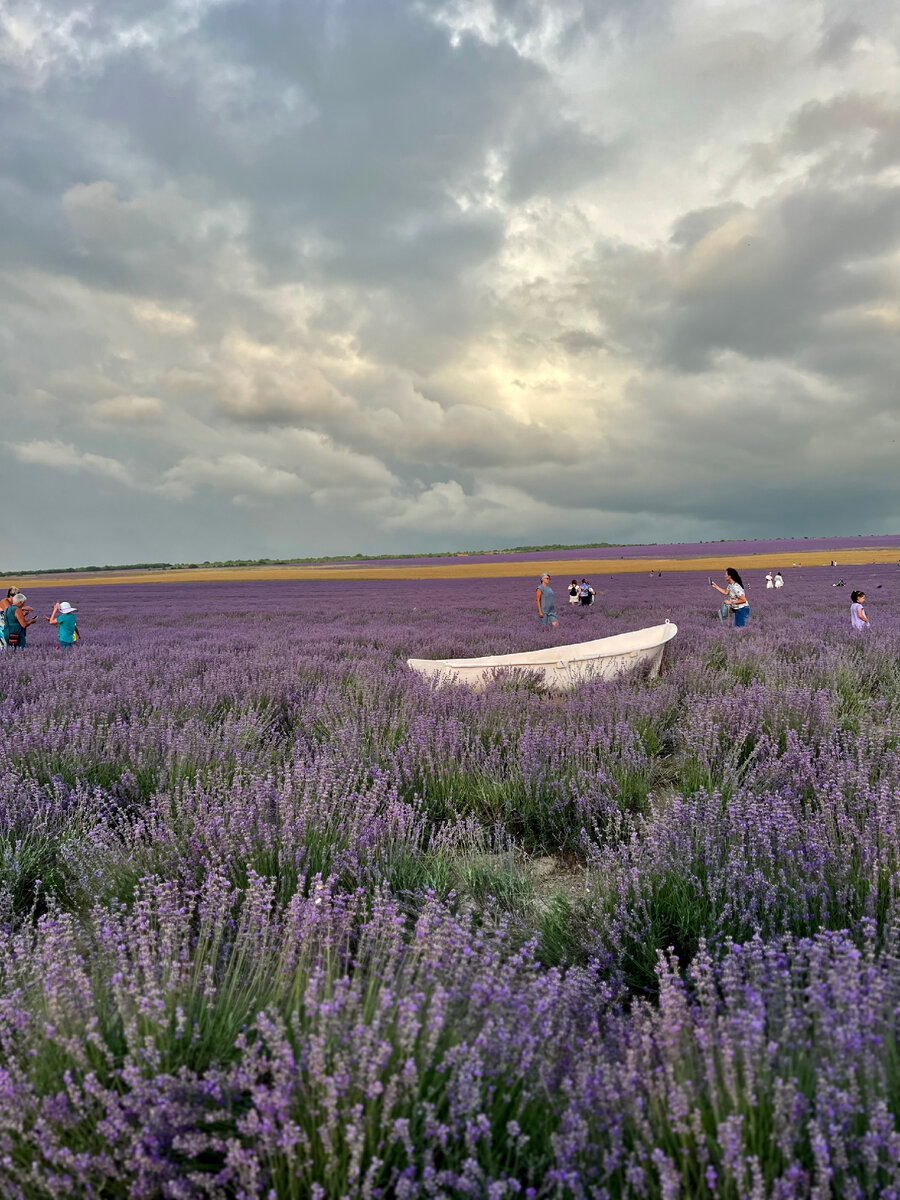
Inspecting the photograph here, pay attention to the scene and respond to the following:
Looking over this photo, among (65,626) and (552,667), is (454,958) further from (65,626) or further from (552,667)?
(65,626)

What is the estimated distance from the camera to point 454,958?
1.46m

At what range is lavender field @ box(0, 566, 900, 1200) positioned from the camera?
1045 mm

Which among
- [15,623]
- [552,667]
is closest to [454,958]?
[552,667]

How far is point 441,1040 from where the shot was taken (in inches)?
49.5

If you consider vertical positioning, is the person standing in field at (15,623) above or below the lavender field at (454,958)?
above

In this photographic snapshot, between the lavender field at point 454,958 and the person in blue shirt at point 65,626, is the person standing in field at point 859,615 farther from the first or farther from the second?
the person in blue shirt at point 65,626

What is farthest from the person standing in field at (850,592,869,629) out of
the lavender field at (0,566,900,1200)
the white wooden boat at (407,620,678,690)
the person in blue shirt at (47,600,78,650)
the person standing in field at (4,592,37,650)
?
the person standing in field at (4,592,37,650)

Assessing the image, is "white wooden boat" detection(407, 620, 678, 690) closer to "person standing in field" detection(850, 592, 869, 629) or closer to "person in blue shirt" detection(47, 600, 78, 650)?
"person standing in field" detection(850, 592, 869, 629)

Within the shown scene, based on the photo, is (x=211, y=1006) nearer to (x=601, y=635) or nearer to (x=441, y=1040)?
(x=441, y=1040)

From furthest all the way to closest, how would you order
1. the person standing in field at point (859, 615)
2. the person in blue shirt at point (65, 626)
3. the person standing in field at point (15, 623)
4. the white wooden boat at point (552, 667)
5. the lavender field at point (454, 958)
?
the person standing in field at point (15, 623)
the person in blue shirt at point (65, 626)
the person standing in field at point (859, 615)
the white wooden boat at point (552, 667)
the lavender field at point (454, 958)

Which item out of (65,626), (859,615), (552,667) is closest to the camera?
(552,667)

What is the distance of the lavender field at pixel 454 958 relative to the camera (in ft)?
3.43

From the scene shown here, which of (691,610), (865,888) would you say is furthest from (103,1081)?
(691,610)

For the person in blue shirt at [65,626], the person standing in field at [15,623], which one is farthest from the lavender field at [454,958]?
the person standing in field at [15,623]
